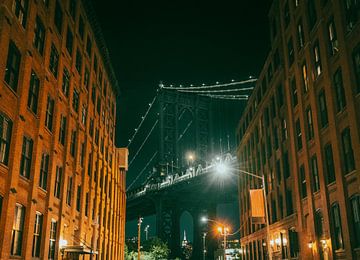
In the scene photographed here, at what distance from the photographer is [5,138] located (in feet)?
61.3

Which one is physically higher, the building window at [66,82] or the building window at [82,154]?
the building window at [66,82]

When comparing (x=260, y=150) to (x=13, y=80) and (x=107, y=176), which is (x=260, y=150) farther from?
(x=13, y=80)

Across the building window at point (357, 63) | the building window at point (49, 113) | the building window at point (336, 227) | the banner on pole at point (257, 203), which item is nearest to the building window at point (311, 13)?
the building window at point (357, 63)

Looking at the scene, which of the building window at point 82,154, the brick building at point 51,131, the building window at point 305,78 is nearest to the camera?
the brick building at point 51,131

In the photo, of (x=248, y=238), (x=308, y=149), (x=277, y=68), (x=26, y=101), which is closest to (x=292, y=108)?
(x=308, y=149)

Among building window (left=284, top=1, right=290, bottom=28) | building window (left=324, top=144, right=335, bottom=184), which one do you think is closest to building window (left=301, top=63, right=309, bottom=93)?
building window (left=324, top=144, right=335, bottom=184)

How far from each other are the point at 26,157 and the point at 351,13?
19.9 metres

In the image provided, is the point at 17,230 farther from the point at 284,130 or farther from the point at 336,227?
the point at 284,130

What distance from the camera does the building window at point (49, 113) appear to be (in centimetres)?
2530

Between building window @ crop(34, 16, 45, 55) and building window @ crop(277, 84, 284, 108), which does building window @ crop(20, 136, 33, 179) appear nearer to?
building window @ crop(34, 16, 45, 55)

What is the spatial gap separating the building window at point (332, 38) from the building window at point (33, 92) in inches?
718

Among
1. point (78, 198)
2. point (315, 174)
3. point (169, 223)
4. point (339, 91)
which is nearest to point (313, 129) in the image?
point (315, 174)

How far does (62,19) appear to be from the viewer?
Result: 28734mm

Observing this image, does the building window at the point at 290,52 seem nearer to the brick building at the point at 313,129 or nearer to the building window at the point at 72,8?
the brick building at the point at 313,129
